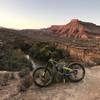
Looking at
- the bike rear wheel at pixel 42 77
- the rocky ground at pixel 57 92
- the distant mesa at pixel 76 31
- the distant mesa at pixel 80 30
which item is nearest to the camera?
the rocky ground at pixel 57 92

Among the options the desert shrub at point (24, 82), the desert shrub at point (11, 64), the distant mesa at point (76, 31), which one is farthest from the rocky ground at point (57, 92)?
the distant mesa at point (76, 31)

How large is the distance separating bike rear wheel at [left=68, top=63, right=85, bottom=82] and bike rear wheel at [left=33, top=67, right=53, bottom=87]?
0.70 m

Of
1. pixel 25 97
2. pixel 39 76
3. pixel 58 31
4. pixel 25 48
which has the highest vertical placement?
pixel 58 31

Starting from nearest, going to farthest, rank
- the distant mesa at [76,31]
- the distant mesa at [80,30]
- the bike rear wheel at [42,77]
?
the bike rear wheel at [42,77]
the distant mesa at [76,31]
the distant mesa at [80,30]

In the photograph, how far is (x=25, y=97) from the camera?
5.41m

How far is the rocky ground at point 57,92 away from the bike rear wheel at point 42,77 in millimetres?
162

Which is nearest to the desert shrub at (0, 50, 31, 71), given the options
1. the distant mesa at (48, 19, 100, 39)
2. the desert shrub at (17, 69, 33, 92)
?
the desert shrub at (17, 69, 33, 92)

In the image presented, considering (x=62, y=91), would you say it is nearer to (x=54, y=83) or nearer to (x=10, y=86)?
(x=54, y=83)

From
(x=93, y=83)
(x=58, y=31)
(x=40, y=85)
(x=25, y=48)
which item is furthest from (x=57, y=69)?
(x=58, y=31)

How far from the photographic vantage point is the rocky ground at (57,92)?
213 inches

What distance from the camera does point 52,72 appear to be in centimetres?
A: 643

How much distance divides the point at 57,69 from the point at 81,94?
124cm

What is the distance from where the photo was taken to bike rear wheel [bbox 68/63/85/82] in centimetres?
665

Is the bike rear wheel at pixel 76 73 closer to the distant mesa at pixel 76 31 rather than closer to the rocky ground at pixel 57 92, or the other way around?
the rocky ground at pixel 57 92
